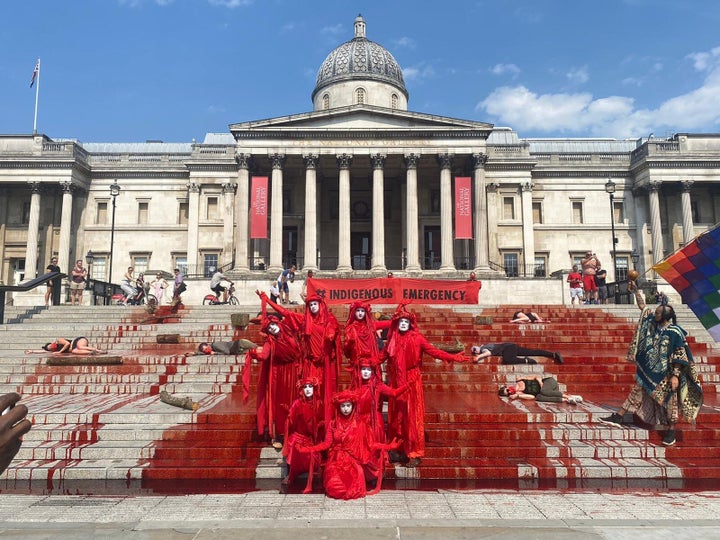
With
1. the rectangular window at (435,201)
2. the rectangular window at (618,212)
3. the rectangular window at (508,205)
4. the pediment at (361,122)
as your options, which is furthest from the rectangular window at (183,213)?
the rectangular window at (618,212)

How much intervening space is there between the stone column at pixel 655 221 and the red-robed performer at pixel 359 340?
39024 millimetres

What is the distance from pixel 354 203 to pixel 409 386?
3373cm

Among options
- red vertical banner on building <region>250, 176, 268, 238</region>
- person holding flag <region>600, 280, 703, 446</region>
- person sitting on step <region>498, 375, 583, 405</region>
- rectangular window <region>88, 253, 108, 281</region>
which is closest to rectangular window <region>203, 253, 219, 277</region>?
rectangular window <region>88, 253, 108, 281</region>

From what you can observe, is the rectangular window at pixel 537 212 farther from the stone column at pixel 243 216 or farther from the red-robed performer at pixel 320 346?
the red-robed performer at pixel 320 346

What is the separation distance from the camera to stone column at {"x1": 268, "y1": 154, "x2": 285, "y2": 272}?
32.6 metres

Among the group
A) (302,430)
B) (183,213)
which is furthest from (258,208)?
(302,430)

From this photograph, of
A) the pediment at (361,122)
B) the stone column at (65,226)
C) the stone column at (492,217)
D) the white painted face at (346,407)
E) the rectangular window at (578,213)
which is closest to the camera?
the white painted face at (346,407)

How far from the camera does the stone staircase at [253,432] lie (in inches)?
265

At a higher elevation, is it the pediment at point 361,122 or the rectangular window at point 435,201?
the pediment at point 361,122

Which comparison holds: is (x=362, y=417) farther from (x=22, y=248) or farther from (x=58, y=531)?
(x=22, y=248)

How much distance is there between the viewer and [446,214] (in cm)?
3328

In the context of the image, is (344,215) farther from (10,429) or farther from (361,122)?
(10,429)

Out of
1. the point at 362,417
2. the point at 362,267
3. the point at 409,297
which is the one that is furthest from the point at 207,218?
the point at 362,417

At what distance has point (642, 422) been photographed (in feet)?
26.0
